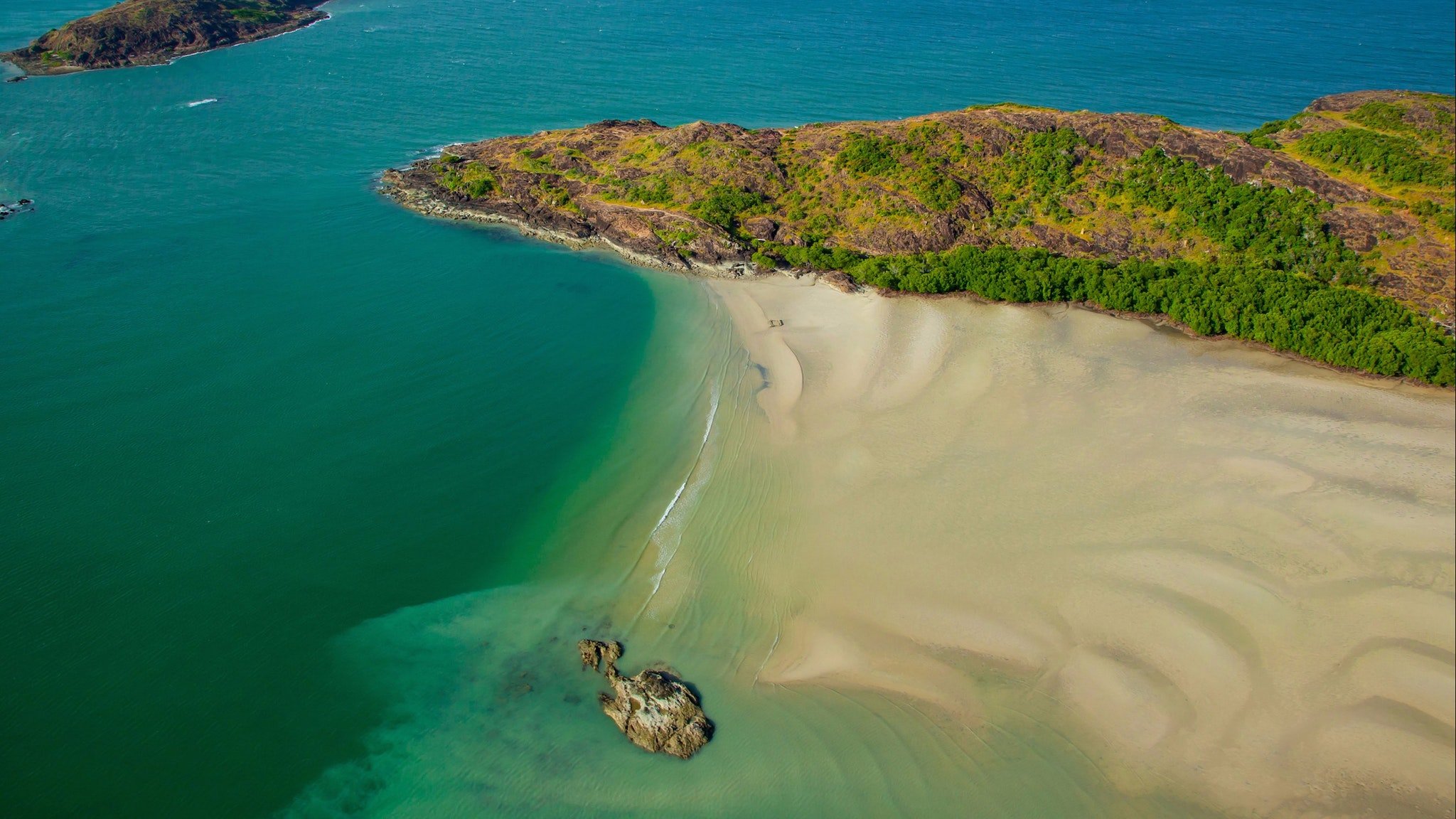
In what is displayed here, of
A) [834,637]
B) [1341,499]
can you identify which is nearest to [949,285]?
[1341,499]

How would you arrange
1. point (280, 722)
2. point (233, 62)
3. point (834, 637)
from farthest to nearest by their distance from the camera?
point (233, 62) → point (834, 637) → point (280, 722)

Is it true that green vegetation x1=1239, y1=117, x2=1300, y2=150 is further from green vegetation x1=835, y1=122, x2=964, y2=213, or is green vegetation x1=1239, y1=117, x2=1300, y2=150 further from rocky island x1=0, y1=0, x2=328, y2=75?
rocky island x1=0, y1=0, x2=328, y2=75

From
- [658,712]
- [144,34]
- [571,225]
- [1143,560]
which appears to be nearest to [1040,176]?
[1143,560]

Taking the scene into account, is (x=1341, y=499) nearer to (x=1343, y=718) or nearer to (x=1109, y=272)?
(x=1343, y=718)

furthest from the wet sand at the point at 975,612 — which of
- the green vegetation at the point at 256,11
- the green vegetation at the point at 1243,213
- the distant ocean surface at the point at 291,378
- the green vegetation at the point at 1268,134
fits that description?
the green vegetation at the point at 256,11

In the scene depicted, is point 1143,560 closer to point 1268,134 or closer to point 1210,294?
point 1210,294

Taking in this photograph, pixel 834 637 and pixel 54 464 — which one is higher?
pixel 54 464

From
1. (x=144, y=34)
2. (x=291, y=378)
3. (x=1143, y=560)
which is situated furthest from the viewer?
(x=144, y=34)

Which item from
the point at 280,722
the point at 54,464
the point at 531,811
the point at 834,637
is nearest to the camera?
the point at 531,811
